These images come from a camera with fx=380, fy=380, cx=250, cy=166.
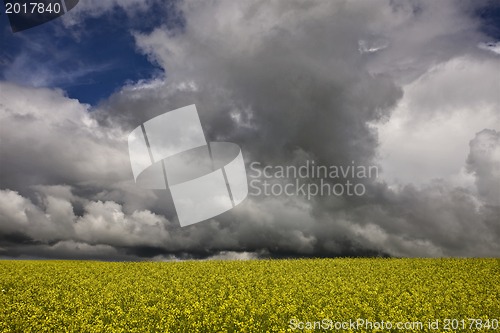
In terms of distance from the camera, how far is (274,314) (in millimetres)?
13891

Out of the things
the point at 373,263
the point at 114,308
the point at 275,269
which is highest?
the point at 114,308

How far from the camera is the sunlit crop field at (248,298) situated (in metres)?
13.5

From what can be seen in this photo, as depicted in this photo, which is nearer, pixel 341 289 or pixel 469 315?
pixel 469 315

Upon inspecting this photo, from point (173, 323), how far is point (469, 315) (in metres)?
11.1

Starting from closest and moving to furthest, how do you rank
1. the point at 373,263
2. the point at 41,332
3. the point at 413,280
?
the point at 41,332 → the point at 413,280 → the point at 373,263

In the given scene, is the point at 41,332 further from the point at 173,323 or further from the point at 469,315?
the point at 469,315

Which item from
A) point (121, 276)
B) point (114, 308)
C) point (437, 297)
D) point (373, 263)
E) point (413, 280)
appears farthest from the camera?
point (373, 263)

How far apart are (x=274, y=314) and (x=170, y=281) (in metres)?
10.2

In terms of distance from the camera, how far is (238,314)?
45.9 feet

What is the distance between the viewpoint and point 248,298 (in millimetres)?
16312

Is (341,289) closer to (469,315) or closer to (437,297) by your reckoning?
(437,297)

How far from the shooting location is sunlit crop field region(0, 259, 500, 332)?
13.5 metres

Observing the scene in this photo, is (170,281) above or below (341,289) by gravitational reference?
above

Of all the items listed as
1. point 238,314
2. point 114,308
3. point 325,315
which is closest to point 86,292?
point 114,308
